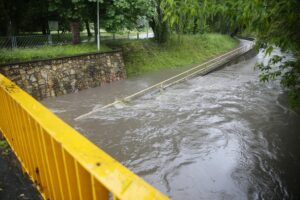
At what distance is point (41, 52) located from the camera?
10.3 m

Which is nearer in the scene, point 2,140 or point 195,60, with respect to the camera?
point 2,140

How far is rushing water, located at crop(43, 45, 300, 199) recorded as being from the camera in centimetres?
523

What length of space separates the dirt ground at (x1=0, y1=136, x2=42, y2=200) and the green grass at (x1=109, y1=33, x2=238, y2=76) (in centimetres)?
1107

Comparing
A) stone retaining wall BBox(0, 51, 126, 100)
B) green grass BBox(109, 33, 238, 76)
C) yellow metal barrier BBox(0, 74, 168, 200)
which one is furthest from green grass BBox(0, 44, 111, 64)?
yellow metal barrier BBox(0, 74, 168, 200)

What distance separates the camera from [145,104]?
9727mm

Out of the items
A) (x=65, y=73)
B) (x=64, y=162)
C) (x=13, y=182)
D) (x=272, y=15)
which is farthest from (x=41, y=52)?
(x=64, y=162)

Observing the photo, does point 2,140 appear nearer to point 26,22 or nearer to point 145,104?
point 145,104

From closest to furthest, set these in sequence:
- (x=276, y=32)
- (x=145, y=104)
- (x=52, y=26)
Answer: (x=276, y=32)
(x=145, y=104)
(x=52, y=26)

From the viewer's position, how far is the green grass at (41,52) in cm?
925

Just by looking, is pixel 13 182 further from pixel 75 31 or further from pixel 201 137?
pixel 75 31

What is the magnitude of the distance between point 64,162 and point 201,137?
19.9ft

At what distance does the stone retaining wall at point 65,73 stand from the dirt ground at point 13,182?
6.73 meters

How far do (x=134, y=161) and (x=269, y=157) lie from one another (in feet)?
10.6

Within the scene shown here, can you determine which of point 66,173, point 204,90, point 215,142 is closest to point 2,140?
point 66,173
